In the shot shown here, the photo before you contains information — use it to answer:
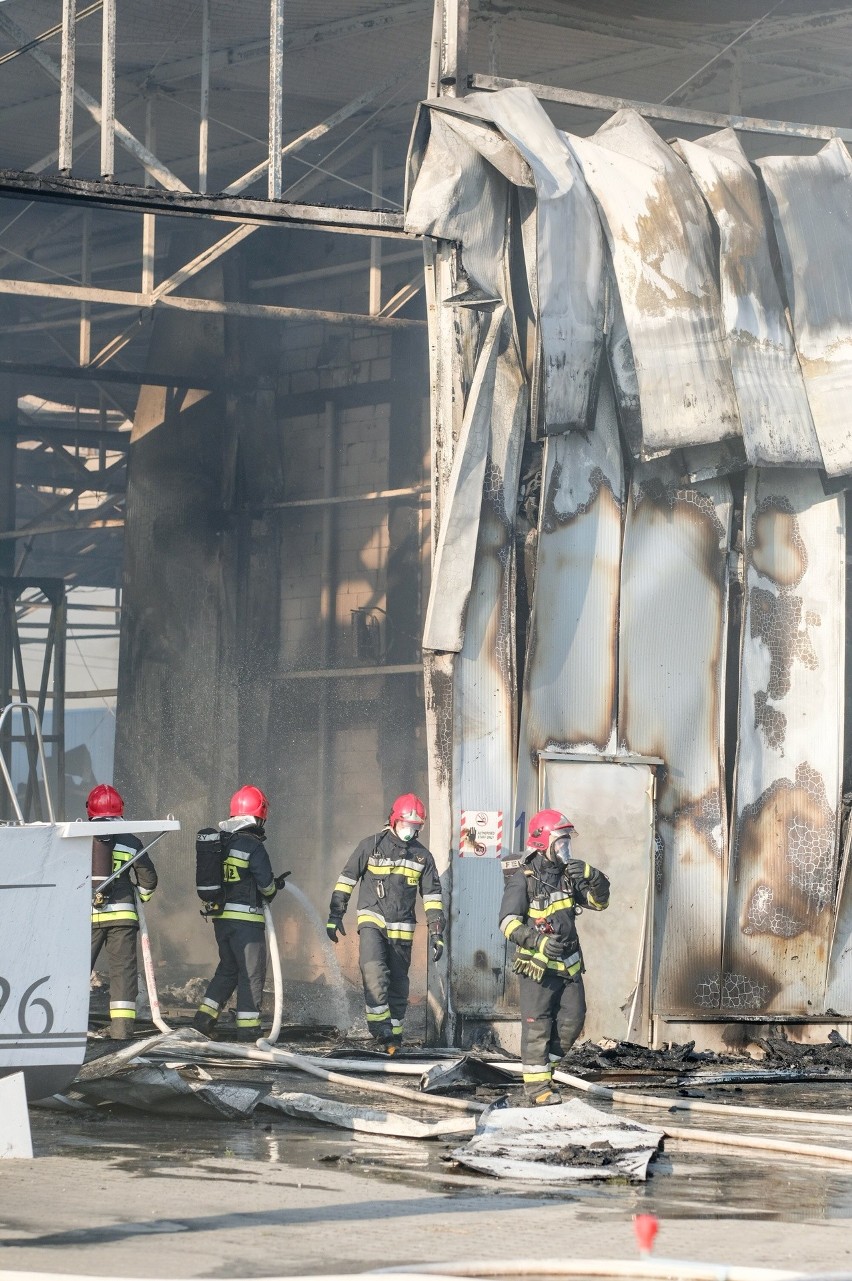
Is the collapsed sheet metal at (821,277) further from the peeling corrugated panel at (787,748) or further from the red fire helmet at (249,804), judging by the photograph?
the red fire helmet at (249,804)

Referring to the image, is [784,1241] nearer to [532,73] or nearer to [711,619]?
[711,619]

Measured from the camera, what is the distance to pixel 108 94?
12.7 metres

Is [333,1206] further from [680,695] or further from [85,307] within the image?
[85,307]

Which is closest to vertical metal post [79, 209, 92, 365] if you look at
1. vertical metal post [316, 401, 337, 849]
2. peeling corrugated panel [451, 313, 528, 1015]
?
vertical metal post [316, 401, 337, 849]

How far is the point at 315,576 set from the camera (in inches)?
Answer: 753

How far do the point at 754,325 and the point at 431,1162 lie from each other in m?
7.63

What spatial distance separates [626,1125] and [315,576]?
37.1 feet

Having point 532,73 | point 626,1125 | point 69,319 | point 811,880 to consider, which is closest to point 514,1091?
point 626,1125

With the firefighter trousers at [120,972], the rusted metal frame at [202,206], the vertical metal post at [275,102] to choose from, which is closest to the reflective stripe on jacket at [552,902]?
the firefighter trousers at [120,972]

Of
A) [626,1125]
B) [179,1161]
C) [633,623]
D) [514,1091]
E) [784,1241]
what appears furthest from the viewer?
[633,623]

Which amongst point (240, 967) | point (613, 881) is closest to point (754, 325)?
point (613, 881)

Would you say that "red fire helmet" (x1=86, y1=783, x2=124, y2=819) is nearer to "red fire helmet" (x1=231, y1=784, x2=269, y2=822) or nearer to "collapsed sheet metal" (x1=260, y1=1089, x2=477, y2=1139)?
"red fire helmet" (x1=231, y1=784, x2=269, y2=822)

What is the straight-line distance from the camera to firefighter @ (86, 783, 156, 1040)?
37.6ft

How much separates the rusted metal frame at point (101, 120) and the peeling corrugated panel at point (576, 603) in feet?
11.3
